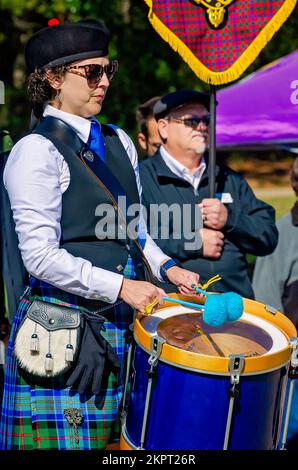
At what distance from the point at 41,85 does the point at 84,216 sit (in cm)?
54

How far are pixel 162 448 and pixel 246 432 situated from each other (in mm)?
306

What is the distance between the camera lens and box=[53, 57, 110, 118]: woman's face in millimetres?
2486

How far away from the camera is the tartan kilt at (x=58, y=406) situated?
98.7 inches

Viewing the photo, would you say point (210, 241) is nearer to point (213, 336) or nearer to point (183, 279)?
point (183, 279)

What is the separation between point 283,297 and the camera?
3.78m

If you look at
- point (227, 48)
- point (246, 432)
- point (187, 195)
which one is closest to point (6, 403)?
point (246, 432)

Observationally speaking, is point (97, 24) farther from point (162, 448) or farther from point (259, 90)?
point (259, 90)

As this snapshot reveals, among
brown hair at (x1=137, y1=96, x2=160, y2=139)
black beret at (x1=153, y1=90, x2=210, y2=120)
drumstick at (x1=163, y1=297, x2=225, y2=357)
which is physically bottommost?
drumstick at (x1=163, y1=297, x2=225, y2=357)

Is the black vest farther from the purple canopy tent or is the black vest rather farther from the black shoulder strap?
the purple canopy tent

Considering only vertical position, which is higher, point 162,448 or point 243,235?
point 243,235

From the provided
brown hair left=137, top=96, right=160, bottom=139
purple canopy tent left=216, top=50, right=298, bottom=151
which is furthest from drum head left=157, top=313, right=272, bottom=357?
purple canopy tent left=216, top=50, right=298, bottom=151

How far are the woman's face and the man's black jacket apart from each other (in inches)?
36.9

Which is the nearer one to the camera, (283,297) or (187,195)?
(187,195)

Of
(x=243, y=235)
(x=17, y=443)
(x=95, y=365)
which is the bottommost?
(x=17, y=443)
